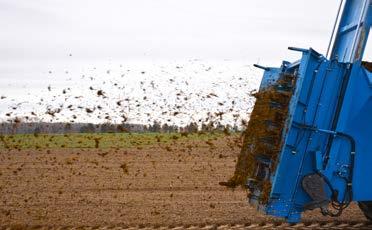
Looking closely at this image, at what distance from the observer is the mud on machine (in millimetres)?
7262

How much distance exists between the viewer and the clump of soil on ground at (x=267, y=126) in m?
7.44

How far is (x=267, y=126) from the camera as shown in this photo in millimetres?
7586

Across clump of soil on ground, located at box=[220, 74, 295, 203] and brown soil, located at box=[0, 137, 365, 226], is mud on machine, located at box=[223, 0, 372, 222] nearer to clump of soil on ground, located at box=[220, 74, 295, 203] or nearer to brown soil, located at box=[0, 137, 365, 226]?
clump of soil on ground, located at box=[220, 74, 295, 203]

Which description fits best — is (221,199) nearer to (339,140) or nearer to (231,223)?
(231,223)

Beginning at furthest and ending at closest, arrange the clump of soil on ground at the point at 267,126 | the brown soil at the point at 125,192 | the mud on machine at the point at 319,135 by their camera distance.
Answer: the brown soil at the point at 125,192
the clump of soil on ground at the point at 267,126
the mud on machine at the point at 319,135

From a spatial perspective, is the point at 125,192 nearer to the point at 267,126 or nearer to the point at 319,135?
the point at 267,126

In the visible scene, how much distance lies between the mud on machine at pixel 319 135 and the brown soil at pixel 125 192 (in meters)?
2.29

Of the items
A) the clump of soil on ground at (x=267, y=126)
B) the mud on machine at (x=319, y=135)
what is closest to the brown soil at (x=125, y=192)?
the clump of soil on ground at (x=267, y=126)

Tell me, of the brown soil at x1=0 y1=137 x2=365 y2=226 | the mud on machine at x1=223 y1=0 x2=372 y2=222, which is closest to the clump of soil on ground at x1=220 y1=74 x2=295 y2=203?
the mud on machine at x1=223 y1=0 x2=372 y2=222

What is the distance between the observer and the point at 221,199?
466 inches

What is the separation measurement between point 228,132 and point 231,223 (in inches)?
137

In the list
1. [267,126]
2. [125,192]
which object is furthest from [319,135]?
[125,192]

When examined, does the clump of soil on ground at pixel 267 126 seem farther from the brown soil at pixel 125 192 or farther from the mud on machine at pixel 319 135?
the brown soil at pixel 125 192

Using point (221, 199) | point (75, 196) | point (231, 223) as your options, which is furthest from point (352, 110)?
point (75, 196)
